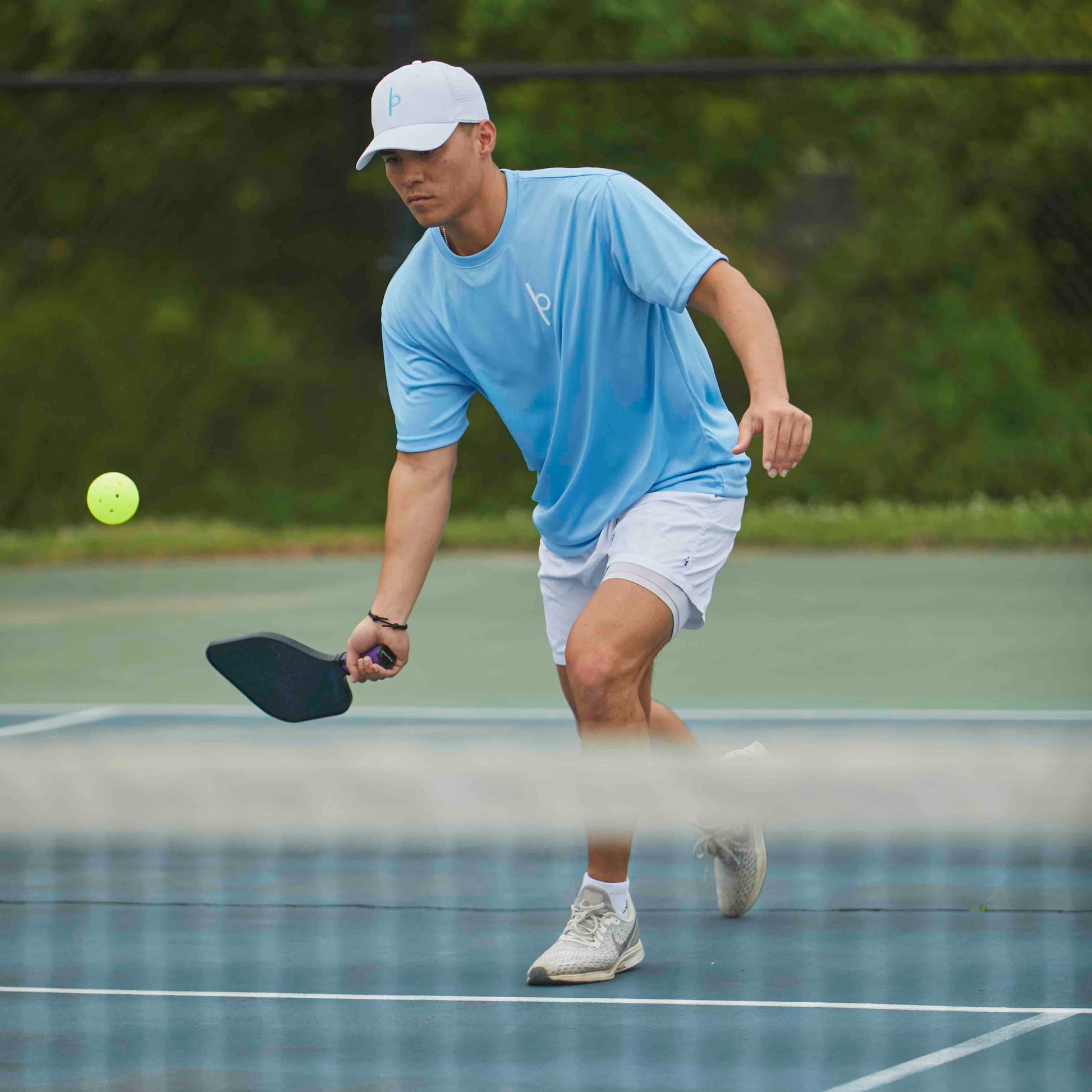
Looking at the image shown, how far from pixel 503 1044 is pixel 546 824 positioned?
0.54m

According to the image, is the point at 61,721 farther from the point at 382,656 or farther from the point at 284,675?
the point at 284,675

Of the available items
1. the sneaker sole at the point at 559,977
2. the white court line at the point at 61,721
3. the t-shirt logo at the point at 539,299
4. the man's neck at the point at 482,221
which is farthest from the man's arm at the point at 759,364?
the white court line at the point at 61,721

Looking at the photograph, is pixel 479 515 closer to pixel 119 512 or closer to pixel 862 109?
pixel 862 109

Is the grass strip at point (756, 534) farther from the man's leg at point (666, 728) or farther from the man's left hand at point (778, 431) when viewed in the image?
the man's left hand at point (778, 431)

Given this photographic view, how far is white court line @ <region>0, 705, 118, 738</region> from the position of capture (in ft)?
21.8

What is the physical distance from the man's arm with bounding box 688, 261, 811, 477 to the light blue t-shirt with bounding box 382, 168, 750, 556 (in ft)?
0.33

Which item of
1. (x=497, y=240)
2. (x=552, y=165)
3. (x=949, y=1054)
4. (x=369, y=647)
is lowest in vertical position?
(x=949, y=1054)

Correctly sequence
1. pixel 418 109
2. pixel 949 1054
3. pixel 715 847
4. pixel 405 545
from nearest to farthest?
pixel 949 1054, pixel 418 109, pixel 405 545, pixel 715 847

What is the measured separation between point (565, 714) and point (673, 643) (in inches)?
70.2

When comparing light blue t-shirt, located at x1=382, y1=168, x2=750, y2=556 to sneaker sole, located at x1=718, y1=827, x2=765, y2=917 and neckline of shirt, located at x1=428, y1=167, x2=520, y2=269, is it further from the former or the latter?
sneaker sole, located at x1=718, y1=827, x2=765, y2=917

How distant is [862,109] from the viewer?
13469mm

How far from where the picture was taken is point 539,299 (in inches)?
140

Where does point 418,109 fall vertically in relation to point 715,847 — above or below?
above

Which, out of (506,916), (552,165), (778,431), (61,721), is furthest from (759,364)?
(552,165)
